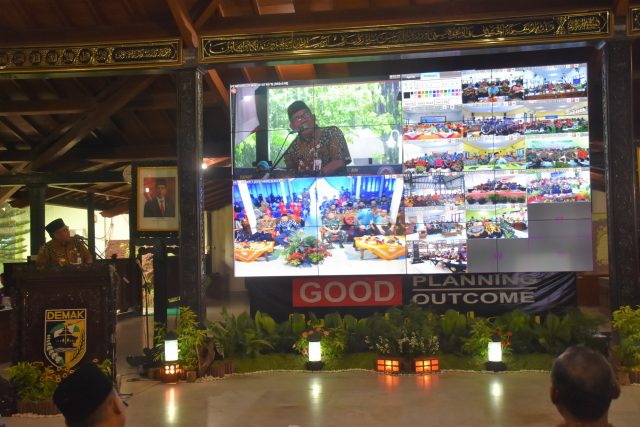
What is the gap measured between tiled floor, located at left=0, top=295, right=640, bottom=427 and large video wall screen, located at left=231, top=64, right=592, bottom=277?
1770mm

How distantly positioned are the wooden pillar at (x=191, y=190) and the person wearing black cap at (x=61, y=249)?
5.33 ft

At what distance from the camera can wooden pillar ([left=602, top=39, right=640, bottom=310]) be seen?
8602 mm

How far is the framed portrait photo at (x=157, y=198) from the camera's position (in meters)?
9.80

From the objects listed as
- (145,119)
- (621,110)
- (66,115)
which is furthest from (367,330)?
(66,115)

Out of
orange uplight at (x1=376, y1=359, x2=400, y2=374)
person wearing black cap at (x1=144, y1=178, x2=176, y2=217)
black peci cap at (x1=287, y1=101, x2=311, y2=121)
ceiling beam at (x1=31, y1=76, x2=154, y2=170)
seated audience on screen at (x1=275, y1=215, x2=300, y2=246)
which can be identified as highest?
ceiling beam at (x1=31, y1=76, x2=154, y2=170)

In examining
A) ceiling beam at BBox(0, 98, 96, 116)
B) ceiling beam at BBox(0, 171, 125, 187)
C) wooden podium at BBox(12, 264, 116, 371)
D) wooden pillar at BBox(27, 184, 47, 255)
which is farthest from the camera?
wooden pillar at BBox(27, 184, 47, 255)

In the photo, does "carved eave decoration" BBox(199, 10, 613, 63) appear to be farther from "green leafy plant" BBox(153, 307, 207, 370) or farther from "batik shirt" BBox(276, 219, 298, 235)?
"green leafy plant" BBox(153, 307, 207, 370)

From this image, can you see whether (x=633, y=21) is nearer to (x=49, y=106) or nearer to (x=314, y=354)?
(x=314, y=354)

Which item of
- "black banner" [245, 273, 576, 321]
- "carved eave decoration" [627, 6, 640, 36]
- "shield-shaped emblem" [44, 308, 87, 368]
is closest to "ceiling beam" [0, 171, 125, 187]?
"black banner" [245, 273, 576, 321]

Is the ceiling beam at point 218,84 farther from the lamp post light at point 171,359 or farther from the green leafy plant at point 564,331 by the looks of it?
the green leafy plant at point 564,331

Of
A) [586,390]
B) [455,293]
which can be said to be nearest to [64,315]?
[455,293]

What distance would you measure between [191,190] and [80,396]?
23.2 ft

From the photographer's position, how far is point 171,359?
886cm

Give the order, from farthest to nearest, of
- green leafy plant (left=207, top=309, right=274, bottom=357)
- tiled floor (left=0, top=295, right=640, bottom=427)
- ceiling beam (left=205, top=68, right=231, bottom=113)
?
ceiling beam (left=205, top=68, right=231, bottom=113), green leafy plant (left=207, top=309, right=274, bottom=357), tiled floor (left=0, top=295, right=640, bottom=427)
